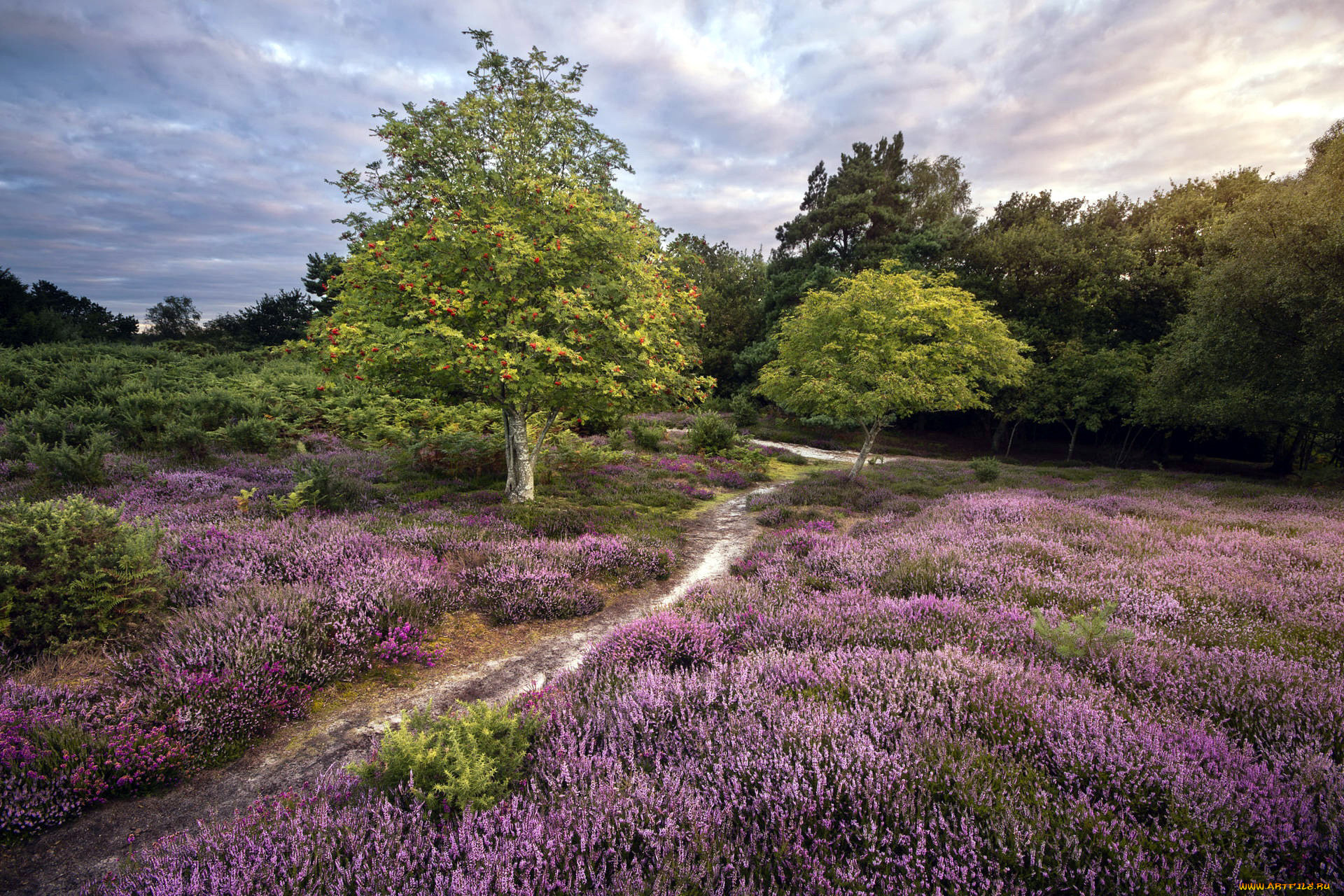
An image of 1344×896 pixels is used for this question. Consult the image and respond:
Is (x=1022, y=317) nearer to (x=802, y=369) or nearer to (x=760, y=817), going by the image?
(x=802, y=369)

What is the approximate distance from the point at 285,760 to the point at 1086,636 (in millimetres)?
6610

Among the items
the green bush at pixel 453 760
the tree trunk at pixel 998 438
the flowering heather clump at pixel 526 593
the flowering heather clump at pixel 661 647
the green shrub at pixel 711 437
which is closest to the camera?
the green bush at pixel 453 760

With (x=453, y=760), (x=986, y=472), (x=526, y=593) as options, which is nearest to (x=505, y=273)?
(x=526, y=593)

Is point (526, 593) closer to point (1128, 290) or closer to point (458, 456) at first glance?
point (458, 456)

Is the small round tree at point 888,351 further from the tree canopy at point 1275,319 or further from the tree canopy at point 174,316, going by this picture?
the tree canopy at point 174,316

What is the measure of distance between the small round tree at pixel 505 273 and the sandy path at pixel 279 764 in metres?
3.91

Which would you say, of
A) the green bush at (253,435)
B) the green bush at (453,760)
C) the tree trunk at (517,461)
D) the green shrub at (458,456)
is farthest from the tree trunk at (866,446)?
the green bush at (253,435)

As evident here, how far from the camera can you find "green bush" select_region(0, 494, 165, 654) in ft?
14.5

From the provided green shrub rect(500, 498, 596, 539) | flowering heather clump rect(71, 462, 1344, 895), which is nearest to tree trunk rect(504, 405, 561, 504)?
green shrub rect(500, 498, 596, 539)

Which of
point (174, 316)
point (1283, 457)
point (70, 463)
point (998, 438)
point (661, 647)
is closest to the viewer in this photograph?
point (661, 647)

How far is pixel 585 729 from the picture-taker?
3590 millimetres

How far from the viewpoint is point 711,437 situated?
66.8ft

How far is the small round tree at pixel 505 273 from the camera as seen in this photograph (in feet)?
26.3

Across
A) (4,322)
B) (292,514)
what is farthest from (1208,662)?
(4,322)
